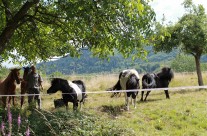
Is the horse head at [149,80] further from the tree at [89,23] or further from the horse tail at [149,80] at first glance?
the tree at [89,23]

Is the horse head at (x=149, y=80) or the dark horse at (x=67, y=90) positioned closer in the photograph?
the dark horse at (x=67, y=90)

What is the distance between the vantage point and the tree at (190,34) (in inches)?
942

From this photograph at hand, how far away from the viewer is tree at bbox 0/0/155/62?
31.5 ft

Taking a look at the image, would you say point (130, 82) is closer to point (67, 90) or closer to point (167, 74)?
point (67, 90)

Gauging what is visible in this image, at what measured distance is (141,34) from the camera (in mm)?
10352

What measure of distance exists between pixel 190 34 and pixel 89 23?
50.6 ft

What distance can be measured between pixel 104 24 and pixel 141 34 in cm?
127

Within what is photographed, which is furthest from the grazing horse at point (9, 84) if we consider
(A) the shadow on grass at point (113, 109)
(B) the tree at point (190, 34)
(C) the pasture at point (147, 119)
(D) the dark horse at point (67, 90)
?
(B) the tree at point (190, 34)

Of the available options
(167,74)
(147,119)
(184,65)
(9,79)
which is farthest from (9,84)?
(184,65)

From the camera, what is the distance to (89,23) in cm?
1023

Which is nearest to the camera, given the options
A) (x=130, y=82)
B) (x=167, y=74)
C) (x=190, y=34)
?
(x=130, y=82)

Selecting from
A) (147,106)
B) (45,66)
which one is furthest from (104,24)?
(45,66)

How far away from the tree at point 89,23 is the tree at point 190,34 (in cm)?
1209

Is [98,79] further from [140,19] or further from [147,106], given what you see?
[140,19]
